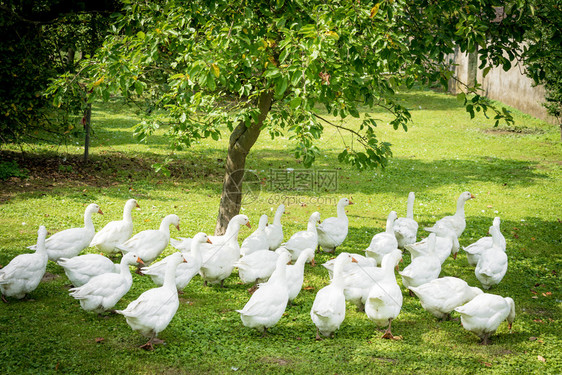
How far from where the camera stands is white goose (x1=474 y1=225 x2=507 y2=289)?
27.7 ft

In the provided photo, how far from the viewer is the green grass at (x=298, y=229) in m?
6.21

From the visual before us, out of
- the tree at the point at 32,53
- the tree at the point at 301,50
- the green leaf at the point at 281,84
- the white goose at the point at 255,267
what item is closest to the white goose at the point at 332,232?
the tree at the point at 301,50

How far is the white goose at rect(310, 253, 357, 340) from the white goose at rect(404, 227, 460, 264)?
7.30 feet

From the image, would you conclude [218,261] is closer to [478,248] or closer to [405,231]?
[405,231]

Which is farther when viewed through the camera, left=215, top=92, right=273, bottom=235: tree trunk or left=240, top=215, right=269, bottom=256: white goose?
left=215, top=92, right=273, bottom=235: tree trunk

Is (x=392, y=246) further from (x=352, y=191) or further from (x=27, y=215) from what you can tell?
(x=27, y=215)

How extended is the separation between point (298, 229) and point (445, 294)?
495cm

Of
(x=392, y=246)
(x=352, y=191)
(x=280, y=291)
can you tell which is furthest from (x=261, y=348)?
(x=352, y=191)

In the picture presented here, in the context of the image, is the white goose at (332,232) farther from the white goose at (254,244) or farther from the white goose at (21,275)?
the white goose at (21,275)

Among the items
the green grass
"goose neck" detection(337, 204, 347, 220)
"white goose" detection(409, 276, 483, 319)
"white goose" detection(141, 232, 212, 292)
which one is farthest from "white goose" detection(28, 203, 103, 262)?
"white goose" detection(409, 276, 483, 319)

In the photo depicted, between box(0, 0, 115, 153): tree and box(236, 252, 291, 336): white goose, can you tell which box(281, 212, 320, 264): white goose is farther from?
box(0, 0, 115, 153): tree

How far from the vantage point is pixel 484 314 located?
6727 millimetres

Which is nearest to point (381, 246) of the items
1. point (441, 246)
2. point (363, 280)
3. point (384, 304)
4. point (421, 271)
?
point (441, 246)

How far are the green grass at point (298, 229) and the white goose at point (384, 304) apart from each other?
244 mm
